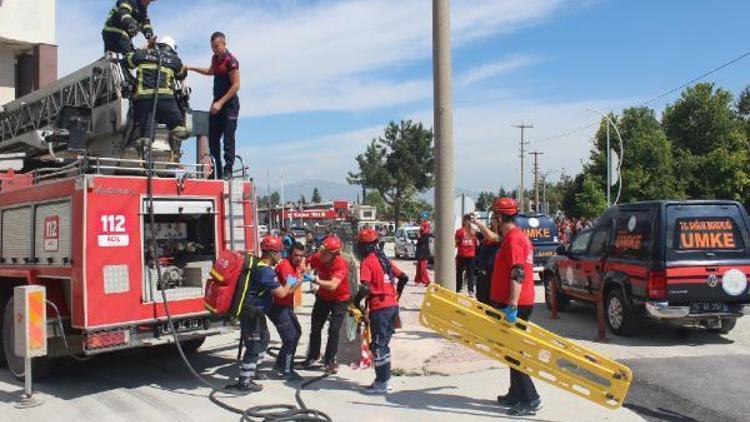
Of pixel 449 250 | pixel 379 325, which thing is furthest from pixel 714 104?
pixel 379 325

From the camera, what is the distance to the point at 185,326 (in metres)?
7.21

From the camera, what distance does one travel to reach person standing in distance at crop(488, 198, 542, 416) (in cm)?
589

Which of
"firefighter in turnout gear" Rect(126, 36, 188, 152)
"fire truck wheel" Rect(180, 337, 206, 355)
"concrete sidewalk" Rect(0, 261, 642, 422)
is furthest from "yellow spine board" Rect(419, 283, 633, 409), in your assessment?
"firefighter in turnout gear" Rect(126, 36, 188, 152)

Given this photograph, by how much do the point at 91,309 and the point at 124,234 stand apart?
813mm

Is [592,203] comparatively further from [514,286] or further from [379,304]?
[514,286]

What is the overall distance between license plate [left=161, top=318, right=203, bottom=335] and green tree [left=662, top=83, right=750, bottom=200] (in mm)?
44969

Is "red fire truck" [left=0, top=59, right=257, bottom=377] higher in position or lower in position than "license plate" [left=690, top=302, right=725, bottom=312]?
higher

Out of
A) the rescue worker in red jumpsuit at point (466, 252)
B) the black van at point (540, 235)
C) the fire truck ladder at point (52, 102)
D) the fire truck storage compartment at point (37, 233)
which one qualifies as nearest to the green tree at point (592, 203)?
the black van at point (540, 235)

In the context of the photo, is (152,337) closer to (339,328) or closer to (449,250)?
(339,328)

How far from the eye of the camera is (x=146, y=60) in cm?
794

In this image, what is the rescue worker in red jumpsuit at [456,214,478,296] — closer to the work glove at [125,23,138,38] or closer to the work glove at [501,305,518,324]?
the work glove at [125,23,138,38]

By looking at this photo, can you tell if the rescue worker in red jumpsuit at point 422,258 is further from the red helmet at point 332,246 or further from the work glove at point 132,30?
the work glove at point 132,30

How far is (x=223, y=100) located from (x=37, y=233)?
2978 mm

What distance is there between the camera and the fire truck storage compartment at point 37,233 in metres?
6.75
